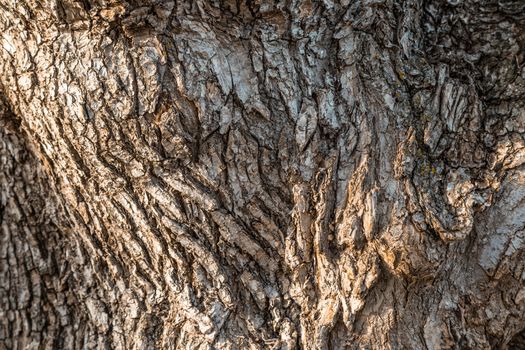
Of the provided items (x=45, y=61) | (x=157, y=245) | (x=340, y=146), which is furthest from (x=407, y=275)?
(x=45, y=61)

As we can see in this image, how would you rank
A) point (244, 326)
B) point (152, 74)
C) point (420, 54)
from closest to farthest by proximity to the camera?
point (152, 74)
point (244, 326)
point (420, 54)

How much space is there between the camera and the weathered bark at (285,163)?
1.84 meters

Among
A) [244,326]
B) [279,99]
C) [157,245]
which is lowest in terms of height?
[244,326]

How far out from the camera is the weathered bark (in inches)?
72.5

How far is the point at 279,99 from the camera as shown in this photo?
75.2 inches

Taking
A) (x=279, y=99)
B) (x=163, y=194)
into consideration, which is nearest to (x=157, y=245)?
(x=163, y=194)

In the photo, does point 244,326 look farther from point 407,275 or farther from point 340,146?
point 340,146

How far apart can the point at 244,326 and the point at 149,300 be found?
0.38 m

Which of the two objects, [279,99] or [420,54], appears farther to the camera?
[420,54]

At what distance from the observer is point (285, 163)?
1.92 m

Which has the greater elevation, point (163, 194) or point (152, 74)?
point (152, 74)

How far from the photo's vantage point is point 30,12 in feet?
6.07

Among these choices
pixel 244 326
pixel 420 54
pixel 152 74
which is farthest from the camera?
pixel 420 54

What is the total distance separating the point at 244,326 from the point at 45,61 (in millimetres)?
1150
